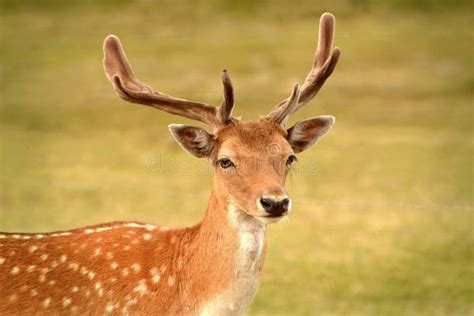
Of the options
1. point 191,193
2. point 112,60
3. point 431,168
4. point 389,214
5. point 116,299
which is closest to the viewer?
point 116,299

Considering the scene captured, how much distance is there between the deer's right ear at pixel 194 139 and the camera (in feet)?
24.4

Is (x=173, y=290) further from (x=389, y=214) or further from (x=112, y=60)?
(x=389, y=214)

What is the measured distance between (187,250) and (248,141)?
2.88 ft

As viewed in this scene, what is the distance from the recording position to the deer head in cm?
697

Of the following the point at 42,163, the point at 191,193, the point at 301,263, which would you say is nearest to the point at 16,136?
the point at 42,163

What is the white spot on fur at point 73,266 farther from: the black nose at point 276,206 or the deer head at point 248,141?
the black nose at point 276,206

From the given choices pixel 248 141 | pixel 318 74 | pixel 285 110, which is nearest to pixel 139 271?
pixel 248 141

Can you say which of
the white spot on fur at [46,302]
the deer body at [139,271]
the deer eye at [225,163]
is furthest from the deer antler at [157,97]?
the white spot on fur at [46,302]

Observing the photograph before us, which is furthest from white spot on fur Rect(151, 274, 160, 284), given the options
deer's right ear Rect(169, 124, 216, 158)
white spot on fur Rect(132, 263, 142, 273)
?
deer's right ear Rect(169, 124, 216, 158)

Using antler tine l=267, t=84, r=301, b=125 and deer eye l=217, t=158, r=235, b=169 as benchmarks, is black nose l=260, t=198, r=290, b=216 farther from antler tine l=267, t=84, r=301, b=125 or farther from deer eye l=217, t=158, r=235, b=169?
antler tine l=267, t=84, r=301, b=125

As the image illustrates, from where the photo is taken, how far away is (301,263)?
16.2m

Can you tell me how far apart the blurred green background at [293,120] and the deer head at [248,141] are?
3.80 m

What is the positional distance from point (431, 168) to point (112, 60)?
19522 millimetres

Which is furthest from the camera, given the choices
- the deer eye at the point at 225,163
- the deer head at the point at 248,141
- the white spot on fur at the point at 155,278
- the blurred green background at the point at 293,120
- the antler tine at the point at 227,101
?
the blurred green background at the point at 293,120
